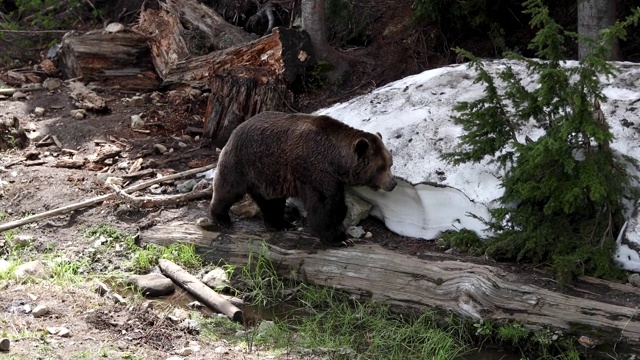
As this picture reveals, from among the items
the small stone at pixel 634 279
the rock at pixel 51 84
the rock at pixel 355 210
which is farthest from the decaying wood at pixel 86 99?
the small stone at pixel 634 279

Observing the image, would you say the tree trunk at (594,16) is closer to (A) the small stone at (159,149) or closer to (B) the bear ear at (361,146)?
(B) the bear ear at (361,146)

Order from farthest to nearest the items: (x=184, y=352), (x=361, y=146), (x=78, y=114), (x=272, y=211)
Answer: (x=78, y=114)
(x=272, y=211)
(x=361, y=146)
(x=184, y=352)

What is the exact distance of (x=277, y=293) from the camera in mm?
7520

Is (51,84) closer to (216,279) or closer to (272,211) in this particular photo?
(272,211)

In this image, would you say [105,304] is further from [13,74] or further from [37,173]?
[13,74]

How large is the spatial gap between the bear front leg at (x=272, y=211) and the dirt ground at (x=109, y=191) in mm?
828

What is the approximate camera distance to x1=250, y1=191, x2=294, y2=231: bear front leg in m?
8.06

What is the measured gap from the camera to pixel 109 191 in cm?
914

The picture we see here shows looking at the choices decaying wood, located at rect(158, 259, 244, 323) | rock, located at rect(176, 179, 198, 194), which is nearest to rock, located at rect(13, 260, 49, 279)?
decaying wood, located at rect(158, 259, 244, 323)

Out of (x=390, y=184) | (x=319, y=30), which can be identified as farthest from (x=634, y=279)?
(x=319, y=30)

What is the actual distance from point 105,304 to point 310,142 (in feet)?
8.04

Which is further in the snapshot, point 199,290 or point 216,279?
point 216,279

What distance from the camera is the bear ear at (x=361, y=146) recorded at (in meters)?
7.48

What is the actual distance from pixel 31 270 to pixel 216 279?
1719 mm
